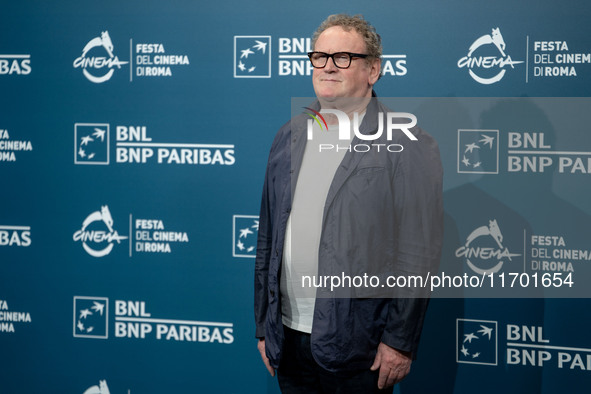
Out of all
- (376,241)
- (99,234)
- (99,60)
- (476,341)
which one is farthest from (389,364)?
(99,60)

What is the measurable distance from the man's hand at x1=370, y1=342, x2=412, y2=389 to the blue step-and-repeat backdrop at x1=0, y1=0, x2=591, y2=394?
73cm

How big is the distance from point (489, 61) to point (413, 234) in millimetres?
951

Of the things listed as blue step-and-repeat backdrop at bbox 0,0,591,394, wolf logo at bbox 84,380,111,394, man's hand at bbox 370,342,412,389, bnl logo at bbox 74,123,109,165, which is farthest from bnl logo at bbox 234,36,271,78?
wolf logo at bbox 84,380,111,394

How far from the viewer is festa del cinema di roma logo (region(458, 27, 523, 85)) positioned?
2.56 m

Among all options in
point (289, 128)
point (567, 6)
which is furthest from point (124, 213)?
point (567, 6)

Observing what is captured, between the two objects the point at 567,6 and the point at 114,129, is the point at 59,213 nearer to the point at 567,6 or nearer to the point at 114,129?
the point at 114,129

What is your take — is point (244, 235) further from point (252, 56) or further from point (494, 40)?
point (494, 40)

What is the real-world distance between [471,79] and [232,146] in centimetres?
101

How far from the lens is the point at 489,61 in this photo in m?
2.57

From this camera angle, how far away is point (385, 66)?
105 inches

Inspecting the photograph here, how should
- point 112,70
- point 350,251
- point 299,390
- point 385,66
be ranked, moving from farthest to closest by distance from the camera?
point 112,70 < point 385,66 < point 299,390 < point 350,251

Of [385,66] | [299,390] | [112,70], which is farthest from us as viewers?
[112,70]

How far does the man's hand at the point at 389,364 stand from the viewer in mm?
1977

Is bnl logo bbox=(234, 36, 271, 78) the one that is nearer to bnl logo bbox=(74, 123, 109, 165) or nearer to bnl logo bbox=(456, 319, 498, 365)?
bnl logo bbox=(74, 123, 109, 165)
